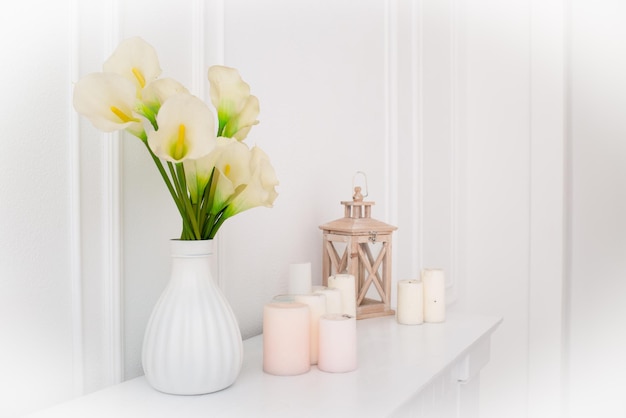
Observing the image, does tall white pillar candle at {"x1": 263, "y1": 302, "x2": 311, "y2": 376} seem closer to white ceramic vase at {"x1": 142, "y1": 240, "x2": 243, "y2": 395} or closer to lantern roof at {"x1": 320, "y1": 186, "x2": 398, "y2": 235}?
white ceramic vase at {"x1": 142, "y1": 240, "x2": 243, "y2": 395}

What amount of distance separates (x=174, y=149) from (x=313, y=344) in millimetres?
398

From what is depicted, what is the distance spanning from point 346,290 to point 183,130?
0.55 m

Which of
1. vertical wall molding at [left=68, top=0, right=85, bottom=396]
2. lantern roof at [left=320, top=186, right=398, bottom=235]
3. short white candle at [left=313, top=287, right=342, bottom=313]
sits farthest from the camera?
lantern roof at [left=320, top=186, right=398, bottom=235]

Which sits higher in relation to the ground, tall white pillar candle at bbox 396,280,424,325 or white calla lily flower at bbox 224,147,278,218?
white calla lily flower at bbox 224,147,278,218

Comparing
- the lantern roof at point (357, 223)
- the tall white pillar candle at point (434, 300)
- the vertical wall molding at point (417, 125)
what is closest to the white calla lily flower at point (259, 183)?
the lantern roof at point (357, 223)

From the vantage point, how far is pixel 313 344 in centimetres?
92

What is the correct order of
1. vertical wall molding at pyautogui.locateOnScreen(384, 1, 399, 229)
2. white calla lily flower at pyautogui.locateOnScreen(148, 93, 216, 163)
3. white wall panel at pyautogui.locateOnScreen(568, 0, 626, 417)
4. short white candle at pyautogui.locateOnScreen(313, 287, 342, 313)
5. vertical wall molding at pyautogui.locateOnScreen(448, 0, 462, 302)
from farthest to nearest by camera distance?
vertical wall molding at pyautogui.locateOnScreen(448, 0, 462, 302), white wall panel at pyautogui.locateOnScreen(568, 0, 626, 417), vertical wall molding at pyautogui.locateOnScreen(384, 1, 399, 229), short white candle at pyautogui.locateOnScreen(313, 287, 342, 313), white calla lily flower at pyautogui.locateOnScreen(148, 93, 216, 163)

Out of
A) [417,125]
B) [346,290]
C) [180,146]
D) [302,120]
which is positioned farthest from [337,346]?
[417,125]

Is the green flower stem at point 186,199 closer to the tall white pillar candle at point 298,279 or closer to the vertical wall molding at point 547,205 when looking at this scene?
the tall white pillar candle at point 298,279

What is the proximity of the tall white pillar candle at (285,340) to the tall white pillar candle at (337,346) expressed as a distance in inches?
1.2

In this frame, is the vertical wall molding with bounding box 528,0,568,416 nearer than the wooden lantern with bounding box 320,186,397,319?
No

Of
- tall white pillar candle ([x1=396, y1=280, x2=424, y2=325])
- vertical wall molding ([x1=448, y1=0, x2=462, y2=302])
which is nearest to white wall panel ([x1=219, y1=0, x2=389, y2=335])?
tall white pillar candle ([x1=396, y1=280, x2=424, y2=325])

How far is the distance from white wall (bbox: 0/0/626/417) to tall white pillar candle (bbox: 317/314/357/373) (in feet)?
0.91

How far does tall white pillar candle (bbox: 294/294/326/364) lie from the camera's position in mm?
913
